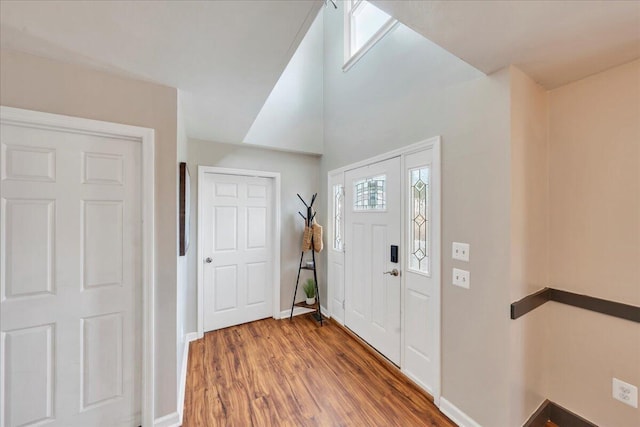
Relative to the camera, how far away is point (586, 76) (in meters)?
1.49

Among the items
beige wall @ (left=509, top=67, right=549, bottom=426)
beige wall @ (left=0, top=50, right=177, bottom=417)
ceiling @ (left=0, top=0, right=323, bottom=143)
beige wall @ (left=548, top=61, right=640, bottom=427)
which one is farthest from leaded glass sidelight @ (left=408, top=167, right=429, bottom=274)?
beige wall @ (left=0, top=50, right=177, bottom=417)

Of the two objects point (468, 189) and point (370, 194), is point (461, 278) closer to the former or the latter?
point (468, 189)

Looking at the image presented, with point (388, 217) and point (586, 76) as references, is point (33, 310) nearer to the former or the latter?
point (388, 217)

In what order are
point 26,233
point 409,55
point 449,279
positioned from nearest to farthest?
point 26,233 < point 449,279 < point 409,55

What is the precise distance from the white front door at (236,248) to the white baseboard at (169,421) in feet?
4.47

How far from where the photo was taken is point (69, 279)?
1.42 m

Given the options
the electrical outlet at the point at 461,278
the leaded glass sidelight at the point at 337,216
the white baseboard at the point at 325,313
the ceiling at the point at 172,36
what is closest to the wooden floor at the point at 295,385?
the white baseboard at the point at 325,313

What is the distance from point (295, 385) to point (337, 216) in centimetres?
189

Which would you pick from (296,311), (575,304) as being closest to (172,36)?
(575,304)

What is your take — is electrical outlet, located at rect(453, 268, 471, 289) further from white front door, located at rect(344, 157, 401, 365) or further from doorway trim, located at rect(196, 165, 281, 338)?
doorway trim, located at rect(196, 165, 281, 338)

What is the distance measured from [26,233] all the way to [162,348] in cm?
100

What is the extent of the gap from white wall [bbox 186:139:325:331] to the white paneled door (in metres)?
1.49

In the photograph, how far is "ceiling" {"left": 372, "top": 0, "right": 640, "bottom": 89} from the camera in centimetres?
98

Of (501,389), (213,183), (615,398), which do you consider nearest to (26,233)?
(213,183)
